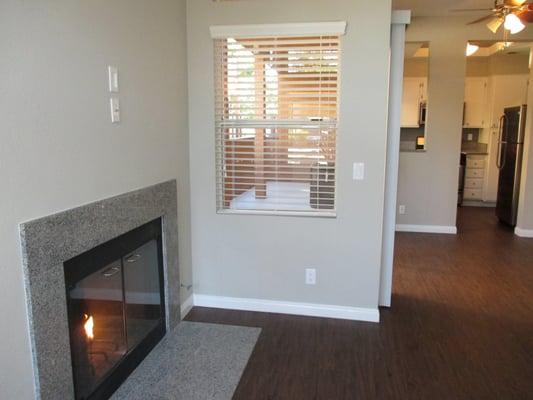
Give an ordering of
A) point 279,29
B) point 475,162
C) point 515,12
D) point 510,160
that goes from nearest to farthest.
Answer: point 279,29 < point 515,12 < point 510,160 < point 475,162

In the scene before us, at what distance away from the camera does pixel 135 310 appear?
8.41ft

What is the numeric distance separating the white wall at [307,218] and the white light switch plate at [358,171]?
3 cm

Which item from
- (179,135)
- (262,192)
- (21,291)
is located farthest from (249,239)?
(21,291)

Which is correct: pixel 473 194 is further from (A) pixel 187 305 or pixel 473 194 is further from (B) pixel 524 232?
(A) pixel 187 305

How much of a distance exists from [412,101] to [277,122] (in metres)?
5.28

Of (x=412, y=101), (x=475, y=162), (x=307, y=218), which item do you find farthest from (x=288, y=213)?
(x=475, y=162)

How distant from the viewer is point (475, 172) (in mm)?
7469

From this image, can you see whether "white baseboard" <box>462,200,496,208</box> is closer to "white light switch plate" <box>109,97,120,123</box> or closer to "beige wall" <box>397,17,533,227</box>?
"beige wall" <box>397,17,533,227</box>

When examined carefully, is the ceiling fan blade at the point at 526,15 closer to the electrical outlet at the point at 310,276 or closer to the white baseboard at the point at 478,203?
the electrical outlet at the point at 310,276

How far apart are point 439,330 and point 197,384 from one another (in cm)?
173

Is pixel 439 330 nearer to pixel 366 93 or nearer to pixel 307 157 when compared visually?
pixel 307 157

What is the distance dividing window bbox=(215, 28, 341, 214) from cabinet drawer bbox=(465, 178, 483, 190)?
5.39 meters

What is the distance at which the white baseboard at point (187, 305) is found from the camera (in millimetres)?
3204

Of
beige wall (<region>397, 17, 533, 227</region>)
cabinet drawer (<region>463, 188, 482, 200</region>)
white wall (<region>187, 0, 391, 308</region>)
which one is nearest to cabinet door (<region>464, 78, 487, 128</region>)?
cabinet drawer (<region>463, 188, 482, 200</region>)
